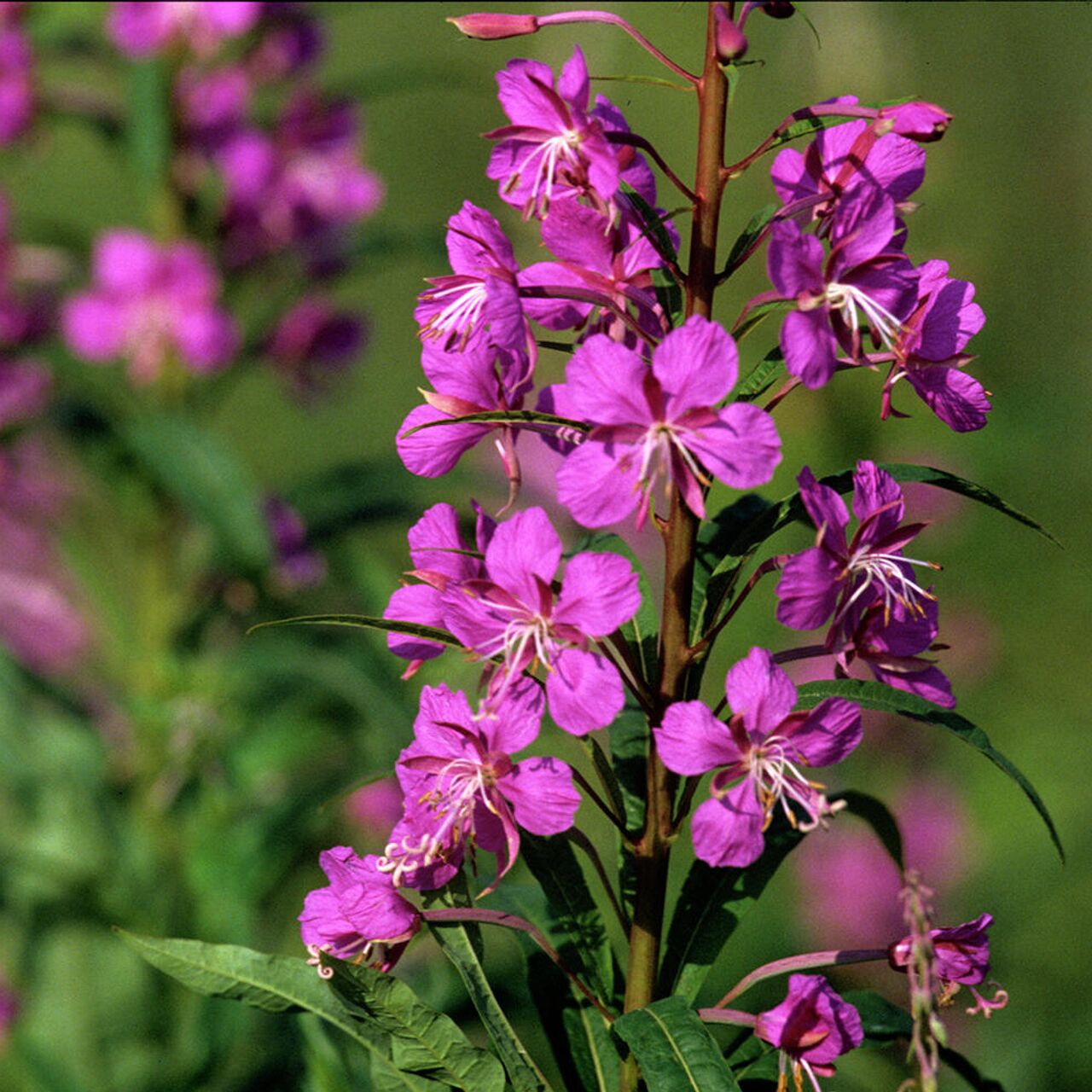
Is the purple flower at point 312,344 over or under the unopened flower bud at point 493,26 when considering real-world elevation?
under

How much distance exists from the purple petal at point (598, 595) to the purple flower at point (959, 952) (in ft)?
1.09

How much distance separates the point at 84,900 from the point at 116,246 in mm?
1095

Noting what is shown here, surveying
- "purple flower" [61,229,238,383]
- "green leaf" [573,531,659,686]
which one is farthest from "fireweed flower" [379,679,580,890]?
"purple flower" [61,229,238,383]

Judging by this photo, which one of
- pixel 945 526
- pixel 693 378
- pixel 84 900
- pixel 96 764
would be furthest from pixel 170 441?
pixel 945 526

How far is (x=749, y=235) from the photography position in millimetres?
1013

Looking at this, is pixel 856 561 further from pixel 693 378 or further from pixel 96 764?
pixel 96 764

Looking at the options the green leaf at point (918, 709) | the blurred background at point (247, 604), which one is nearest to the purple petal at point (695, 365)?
the green leaf at point (918, 709)

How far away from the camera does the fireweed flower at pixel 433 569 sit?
1.01 m

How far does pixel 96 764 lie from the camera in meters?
2.43

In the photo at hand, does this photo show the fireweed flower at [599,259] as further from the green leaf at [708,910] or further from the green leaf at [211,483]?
the green leaf at [211,483]

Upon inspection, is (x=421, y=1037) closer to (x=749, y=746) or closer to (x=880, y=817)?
(x=749, y=746)

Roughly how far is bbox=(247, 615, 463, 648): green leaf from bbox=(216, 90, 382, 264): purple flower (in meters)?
1.64

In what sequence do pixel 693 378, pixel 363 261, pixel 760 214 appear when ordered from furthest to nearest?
1. pixel 363 261
2. pixel 760 214
3. pixel 693 378

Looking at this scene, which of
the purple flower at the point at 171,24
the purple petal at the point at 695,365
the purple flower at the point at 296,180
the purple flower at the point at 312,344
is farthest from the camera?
the purple flower at the point at 312,344
